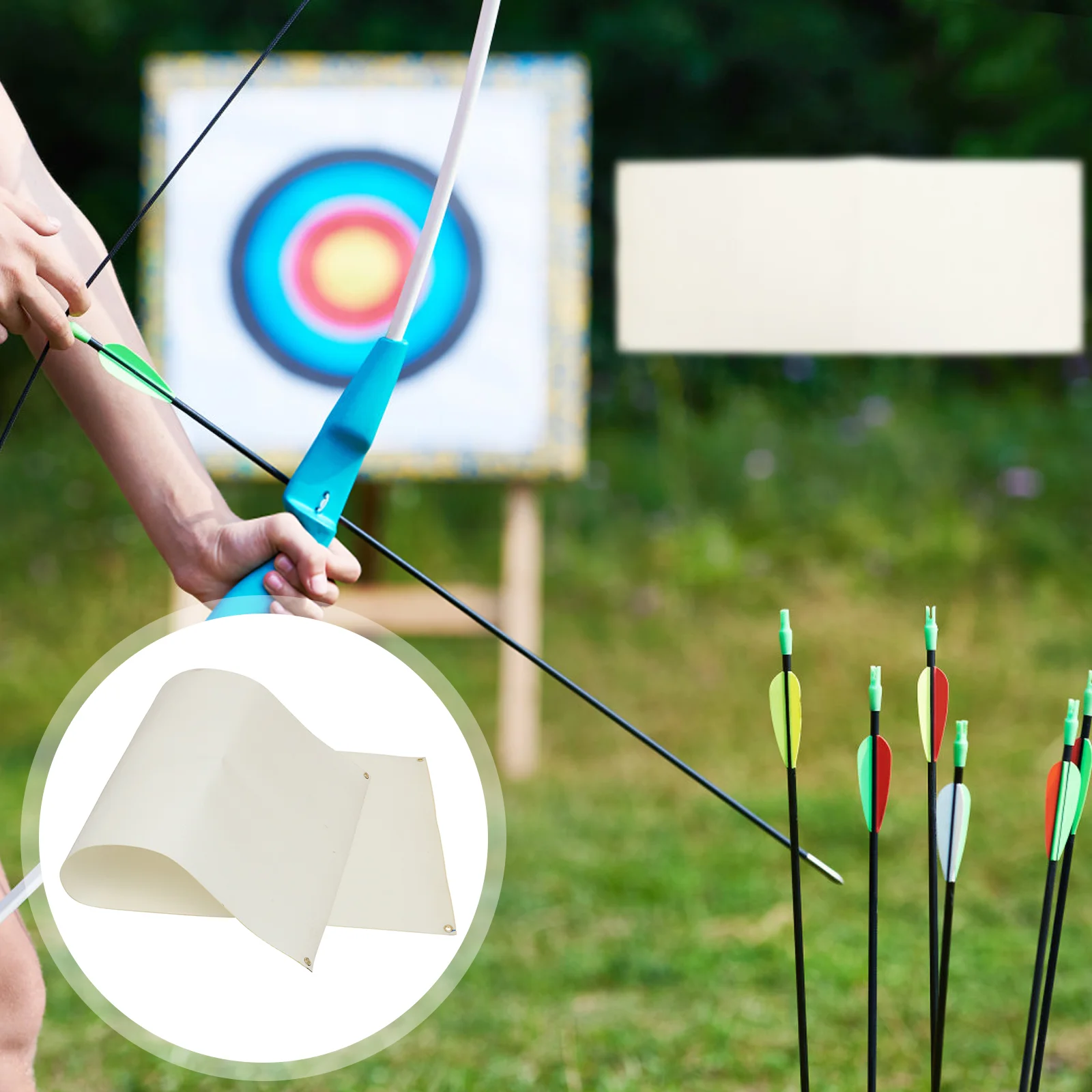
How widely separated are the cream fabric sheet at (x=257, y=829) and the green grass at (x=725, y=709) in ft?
2.23

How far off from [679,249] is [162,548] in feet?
5.28

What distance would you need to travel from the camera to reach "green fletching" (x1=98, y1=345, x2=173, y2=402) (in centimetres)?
51

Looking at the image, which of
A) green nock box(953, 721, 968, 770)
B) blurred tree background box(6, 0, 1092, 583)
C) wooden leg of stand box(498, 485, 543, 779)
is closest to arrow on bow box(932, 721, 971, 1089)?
green nock box(953, 721, 968, 770)

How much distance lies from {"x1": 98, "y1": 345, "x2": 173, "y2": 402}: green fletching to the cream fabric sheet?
108 mm

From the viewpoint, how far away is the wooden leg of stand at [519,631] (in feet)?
7.06

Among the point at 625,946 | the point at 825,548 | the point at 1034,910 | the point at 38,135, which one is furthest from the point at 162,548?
the point at 38,135

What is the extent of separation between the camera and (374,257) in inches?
84.8

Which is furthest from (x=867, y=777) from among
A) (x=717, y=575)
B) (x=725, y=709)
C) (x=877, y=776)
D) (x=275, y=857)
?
(x=717, y=575)

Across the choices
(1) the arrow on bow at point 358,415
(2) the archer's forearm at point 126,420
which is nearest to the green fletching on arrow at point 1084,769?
(1) the arrow on bow at point 358,415

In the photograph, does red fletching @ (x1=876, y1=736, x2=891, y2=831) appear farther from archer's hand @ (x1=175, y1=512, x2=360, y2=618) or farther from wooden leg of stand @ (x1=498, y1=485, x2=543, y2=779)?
wooden leg of stand @ (x1=498, y1=485, x2=543, y2=779)

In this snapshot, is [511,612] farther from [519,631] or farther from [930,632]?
[930,632]

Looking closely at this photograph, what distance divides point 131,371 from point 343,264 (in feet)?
5.45

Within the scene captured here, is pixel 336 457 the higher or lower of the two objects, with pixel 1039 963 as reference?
higher

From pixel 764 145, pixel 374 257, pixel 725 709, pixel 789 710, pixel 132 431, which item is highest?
pixel 764 145
